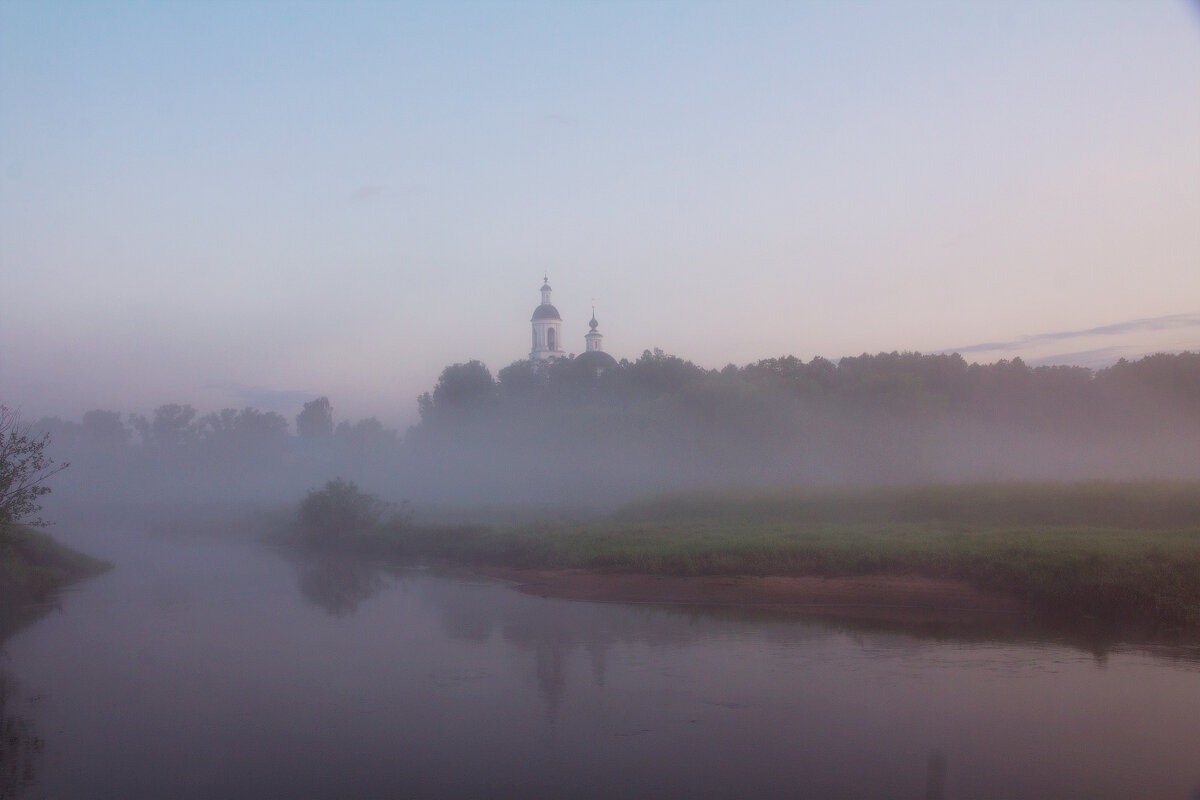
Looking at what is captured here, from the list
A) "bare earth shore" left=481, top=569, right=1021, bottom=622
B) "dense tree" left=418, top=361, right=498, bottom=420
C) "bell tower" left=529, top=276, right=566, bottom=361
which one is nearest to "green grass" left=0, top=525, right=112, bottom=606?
"bare earth shore" left=481, top=569, right=1021, bottom=622

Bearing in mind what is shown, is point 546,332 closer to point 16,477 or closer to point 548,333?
point 548,333

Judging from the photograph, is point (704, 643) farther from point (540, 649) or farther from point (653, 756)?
point (653, 756)

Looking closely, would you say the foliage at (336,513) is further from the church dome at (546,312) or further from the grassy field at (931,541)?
the church dome at (546,312)

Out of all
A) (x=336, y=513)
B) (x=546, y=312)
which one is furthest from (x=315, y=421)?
(x=336, y=513)

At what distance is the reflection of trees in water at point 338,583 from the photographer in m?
25.2

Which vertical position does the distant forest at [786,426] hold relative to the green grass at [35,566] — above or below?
above

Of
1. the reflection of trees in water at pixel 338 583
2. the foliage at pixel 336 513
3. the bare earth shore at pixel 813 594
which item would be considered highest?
the foliage at pixel 336 513

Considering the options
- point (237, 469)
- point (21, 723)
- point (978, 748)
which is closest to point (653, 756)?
point (978, 748)

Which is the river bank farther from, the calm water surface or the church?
the church

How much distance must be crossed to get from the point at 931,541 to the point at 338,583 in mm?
19278

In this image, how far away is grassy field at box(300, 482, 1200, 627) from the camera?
61.0ft

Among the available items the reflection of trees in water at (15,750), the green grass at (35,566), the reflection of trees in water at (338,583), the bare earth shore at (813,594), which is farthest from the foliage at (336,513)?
the reflection of trees in water at (15,750)

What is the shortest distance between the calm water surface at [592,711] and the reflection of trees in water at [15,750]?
0.12 meters

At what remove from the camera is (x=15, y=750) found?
37.5 feet
